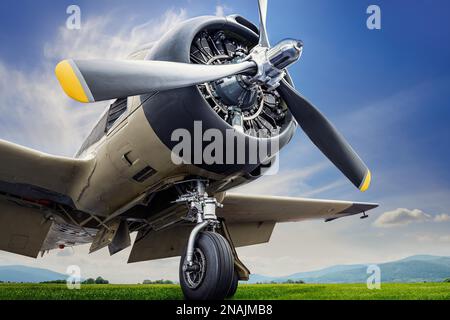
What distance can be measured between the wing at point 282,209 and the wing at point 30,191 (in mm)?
3600

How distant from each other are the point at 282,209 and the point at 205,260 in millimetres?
5637

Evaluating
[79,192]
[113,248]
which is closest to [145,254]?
[113,248]

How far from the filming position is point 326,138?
6.88 meters

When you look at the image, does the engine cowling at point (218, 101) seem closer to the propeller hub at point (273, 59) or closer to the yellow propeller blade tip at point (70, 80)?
the propeller hub at point (273, 59)

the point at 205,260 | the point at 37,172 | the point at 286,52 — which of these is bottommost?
the point at 205,260

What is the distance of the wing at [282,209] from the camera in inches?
399

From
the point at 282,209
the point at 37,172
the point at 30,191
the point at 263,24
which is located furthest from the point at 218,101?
the point at 282,209

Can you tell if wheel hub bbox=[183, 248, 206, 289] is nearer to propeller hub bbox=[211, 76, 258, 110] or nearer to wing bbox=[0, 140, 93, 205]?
propeller hub bbox=[211, 76, 258, 110]

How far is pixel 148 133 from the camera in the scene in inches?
229

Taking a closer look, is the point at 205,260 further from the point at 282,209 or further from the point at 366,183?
the point at 282,209

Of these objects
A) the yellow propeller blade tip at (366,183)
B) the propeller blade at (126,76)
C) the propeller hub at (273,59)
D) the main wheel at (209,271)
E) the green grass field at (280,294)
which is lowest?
the green grass field at (280,294)

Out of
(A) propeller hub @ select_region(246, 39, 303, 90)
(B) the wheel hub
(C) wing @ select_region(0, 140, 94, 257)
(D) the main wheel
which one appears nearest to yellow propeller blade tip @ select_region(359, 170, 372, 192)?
(A) propeller hub @ select_region(246, 39, 303, 90)

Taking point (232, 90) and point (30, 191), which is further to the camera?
point (30, 191)

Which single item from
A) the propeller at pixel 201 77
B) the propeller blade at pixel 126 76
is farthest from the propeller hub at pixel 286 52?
the propeller blade at pixel 126 76
